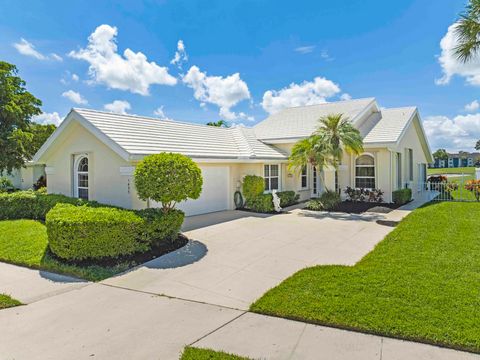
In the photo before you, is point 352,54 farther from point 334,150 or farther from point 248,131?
point 248,131

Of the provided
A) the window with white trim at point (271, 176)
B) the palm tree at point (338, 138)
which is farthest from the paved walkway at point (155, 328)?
the window with white trim at point (271, 176)

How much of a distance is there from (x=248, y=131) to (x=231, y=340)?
18.3 metres

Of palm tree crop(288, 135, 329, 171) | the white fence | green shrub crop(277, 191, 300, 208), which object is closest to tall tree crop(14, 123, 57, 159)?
green shrub crop(277, 191, 300, 208)

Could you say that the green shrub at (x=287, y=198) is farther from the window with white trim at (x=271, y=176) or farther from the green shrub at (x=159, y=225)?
the green shrub at (x=159, y=225)

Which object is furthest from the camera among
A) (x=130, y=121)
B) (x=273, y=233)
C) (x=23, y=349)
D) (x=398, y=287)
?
(x=130, y=121)

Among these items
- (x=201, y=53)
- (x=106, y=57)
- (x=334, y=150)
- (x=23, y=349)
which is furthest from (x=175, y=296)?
(x=201, y=53)

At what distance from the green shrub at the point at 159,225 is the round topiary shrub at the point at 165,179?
0.43m

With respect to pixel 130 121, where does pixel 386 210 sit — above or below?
below

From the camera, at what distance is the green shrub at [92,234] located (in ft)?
24.7

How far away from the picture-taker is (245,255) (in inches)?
324

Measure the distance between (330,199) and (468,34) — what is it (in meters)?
9.59

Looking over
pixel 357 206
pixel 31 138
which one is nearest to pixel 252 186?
pixel 357 206

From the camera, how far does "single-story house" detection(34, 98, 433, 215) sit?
1210 cm

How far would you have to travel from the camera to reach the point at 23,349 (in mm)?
4039
